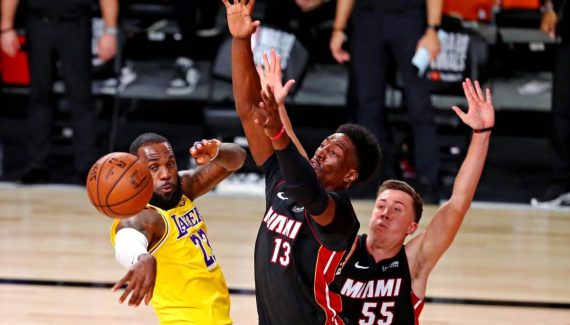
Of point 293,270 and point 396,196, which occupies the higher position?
point 396,196

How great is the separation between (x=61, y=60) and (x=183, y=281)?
5143mm

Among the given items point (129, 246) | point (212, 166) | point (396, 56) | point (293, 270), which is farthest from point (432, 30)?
point (129, 246)

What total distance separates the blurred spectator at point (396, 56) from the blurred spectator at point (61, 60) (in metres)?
2.05

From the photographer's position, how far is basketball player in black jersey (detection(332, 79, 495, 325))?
4.61 meters

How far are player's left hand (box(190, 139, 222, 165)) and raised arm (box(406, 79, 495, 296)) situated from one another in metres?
0.92

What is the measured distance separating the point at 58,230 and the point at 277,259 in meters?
3.85

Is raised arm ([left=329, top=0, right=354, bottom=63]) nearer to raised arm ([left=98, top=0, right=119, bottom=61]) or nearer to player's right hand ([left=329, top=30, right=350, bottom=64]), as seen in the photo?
player's right hand ([left=329, top=30, right=350, bottom=64])

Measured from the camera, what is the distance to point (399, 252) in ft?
15.6

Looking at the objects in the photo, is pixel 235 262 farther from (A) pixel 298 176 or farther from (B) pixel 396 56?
(A) pixel 298 176

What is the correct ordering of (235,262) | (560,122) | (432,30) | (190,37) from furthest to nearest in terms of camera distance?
(190,37) → (560,122) → (432,30) → (235,262)

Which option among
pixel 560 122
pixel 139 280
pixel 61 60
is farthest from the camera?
pixel 61 60

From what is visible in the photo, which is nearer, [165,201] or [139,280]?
[139,280]

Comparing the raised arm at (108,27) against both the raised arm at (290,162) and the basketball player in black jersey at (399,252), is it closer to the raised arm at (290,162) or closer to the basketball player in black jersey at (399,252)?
the basketball player in black jersey at (399,252)

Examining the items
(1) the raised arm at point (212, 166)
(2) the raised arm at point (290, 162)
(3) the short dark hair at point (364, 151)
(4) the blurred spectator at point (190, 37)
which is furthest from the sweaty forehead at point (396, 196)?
(4) the blurred spectator at point (190, 37)
